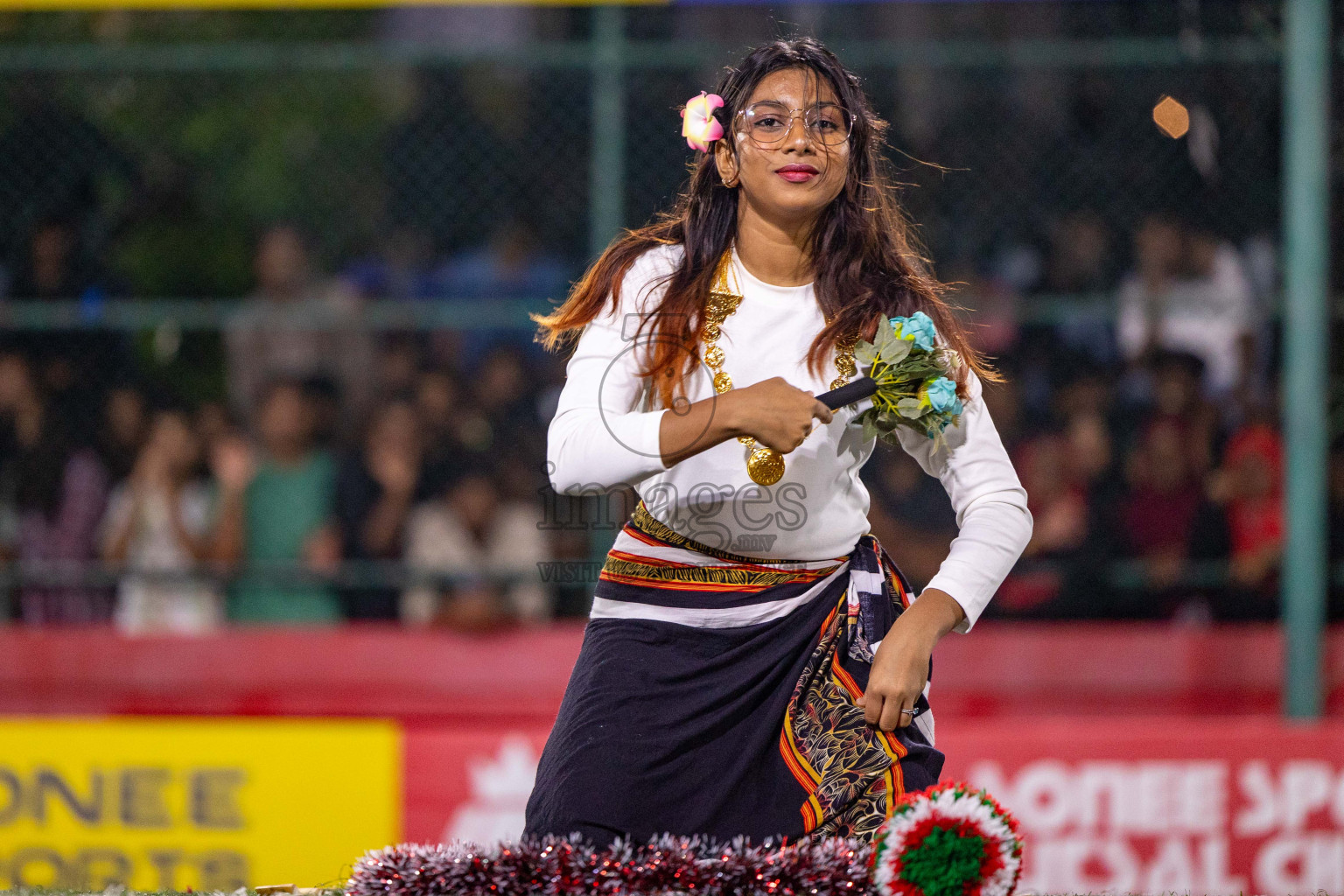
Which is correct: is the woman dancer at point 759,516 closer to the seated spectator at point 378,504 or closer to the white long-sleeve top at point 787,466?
the white long-sleeve top at point 787,466

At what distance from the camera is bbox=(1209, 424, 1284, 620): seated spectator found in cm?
525

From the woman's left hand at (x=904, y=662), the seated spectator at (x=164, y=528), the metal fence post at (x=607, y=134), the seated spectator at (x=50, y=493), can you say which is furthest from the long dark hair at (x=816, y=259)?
the seated spectator at (x=50, y=493)

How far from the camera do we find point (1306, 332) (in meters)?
4.70

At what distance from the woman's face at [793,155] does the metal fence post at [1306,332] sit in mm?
2904

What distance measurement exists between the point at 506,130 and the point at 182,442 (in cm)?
186

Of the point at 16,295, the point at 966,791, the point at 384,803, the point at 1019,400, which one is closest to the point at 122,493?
the point at 16,295

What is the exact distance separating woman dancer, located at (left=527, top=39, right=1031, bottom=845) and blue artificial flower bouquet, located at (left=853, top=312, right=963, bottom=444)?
0.06 metres

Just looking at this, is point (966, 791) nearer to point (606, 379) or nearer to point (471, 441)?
point (606, 379)

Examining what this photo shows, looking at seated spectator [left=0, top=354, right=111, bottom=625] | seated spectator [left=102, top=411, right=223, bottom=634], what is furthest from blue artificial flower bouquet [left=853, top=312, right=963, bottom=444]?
seated spectator [left=0, top=354, right=111, bottom=625]

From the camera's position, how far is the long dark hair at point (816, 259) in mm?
2297

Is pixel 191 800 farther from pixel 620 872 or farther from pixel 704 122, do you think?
pixel 704 122

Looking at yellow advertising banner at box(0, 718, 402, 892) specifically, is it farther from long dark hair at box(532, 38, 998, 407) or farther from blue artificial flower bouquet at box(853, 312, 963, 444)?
blue artificial flower bouquet at box(853, 312, 963, 444)

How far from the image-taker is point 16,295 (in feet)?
18.9

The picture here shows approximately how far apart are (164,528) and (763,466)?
398 centimetres
